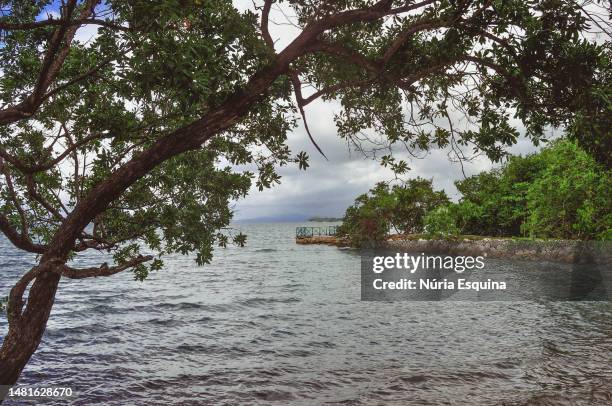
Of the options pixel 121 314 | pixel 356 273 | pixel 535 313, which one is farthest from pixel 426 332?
pixel 356 273

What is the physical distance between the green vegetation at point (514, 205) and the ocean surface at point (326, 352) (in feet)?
23.3

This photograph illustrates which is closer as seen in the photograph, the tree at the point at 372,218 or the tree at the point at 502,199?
the tree at the point at 502,199

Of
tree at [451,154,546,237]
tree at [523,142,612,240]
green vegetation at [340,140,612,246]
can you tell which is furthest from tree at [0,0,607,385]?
tree at [451,154,546,237]

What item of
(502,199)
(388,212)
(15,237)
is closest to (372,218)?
(388,212)

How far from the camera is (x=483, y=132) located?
7.06m

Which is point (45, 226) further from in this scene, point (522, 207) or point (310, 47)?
point (522, 207)

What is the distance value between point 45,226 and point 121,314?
38.9ft

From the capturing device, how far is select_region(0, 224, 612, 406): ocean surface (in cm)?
993

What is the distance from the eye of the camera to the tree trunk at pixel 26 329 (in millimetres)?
6094

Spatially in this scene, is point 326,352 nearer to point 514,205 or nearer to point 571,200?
point 571,200

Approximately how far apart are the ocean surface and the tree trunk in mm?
4196

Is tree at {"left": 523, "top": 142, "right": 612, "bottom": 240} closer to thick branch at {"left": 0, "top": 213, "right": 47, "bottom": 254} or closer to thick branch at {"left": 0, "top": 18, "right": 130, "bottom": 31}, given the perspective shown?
thick branch at {"left": 0, "top": 213, "right": 47, "bottom": 254}

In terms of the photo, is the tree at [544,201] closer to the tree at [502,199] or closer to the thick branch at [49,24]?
the tree at [502,199]

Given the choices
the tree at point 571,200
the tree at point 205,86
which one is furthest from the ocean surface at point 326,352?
the tree at point 571,200
